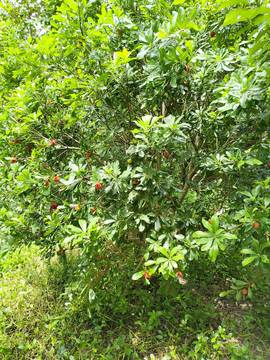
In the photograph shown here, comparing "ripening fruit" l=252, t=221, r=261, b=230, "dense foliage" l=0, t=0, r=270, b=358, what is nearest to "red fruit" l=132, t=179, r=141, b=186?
"dense foliage" l=0, t=0, r=270, b=358

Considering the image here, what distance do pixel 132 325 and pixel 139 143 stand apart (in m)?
1.61

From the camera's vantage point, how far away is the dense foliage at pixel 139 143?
185cm

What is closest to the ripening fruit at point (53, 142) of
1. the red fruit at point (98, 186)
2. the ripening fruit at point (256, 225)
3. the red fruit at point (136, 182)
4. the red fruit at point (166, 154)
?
the red fruit at point (98, 186)

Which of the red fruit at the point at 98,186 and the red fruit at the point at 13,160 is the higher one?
the red fruit at the point at 13,160

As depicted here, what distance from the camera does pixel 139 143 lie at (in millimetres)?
1933

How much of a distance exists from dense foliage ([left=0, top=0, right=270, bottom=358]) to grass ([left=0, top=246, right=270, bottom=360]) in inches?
3.5

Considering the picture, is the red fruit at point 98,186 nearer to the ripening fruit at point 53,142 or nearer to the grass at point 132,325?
the ripening fruit at point 53,142

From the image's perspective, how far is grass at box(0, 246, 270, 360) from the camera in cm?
244

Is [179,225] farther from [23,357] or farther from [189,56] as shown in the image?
[23,357]

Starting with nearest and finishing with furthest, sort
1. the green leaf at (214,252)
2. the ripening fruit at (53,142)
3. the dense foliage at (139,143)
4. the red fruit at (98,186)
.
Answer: the green leaf at (214,252)
the dense foliage at (139,143)
the red fruit at (98,186)
the ripening fruit at (53,142)

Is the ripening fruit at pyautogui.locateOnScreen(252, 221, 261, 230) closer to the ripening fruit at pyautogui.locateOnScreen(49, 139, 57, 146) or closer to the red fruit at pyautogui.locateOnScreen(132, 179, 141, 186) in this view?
the red fruit at pyautogui.locateOnScreen(132, 179, 141, 186)

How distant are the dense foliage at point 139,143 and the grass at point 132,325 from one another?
9 cm

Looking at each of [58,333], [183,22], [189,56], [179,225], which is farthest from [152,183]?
[58,333]

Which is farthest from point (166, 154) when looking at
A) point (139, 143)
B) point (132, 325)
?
point (132, 325)
